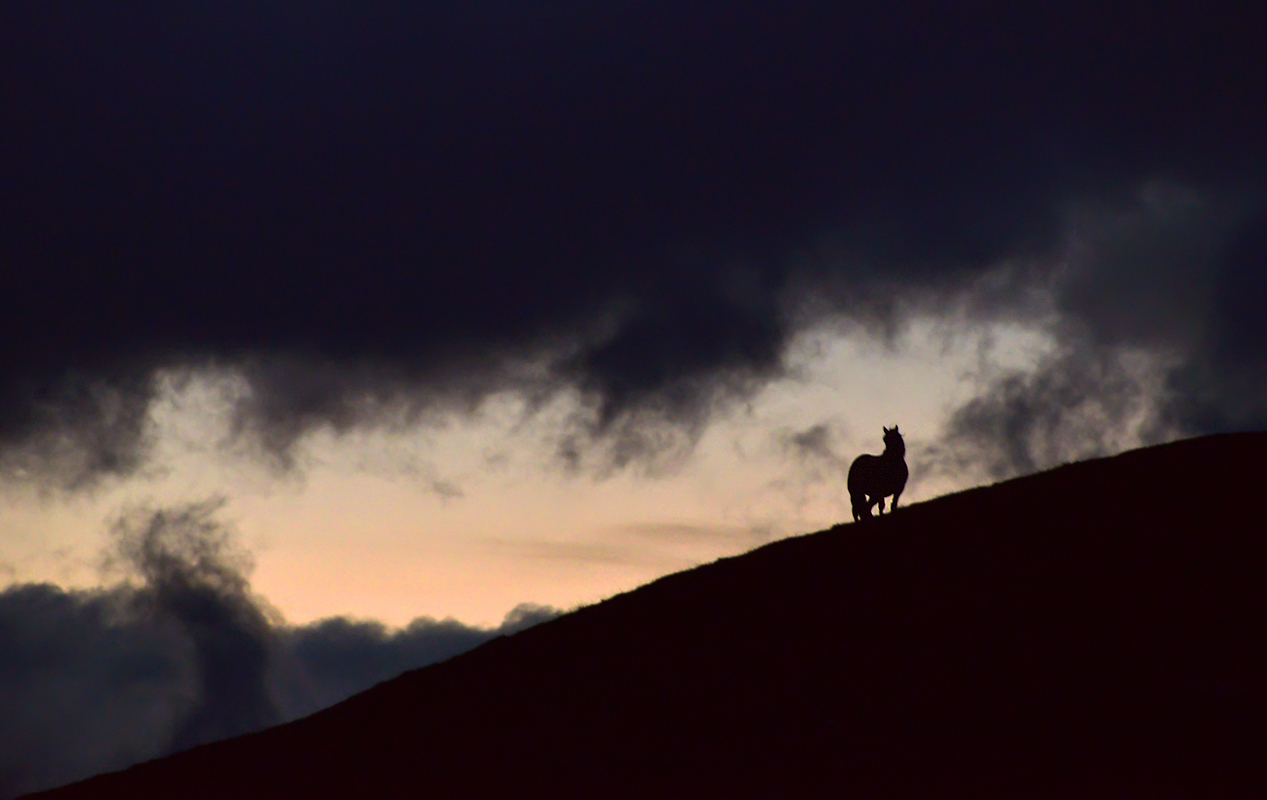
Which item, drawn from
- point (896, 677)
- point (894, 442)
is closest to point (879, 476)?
point (894, 442)

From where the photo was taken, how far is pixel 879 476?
3544cm

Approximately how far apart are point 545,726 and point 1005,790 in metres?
11.0

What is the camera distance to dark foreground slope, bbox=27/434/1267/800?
21.1m

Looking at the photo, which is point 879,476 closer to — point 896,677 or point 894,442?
A: point 894,442

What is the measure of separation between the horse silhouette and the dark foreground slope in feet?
3.24

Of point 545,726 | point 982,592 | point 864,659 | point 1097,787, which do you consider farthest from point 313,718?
point 1097,787

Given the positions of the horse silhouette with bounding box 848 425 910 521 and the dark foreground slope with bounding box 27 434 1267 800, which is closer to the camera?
the dark foreground slope with bounding box 27 434 1267 800

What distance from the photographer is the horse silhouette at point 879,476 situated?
35.3m

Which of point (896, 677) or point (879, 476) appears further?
point (879, 476)

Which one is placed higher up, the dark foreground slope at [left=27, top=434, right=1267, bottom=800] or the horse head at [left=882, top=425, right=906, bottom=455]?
the horse head at [left=882, top=425, right=906, bottom=455]

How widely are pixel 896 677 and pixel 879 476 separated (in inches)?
443

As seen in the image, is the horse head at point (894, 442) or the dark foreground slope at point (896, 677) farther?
the horse head at point (894, 442)

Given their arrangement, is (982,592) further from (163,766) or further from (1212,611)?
(163,766)

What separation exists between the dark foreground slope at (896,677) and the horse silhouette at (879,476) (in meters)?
0.99
